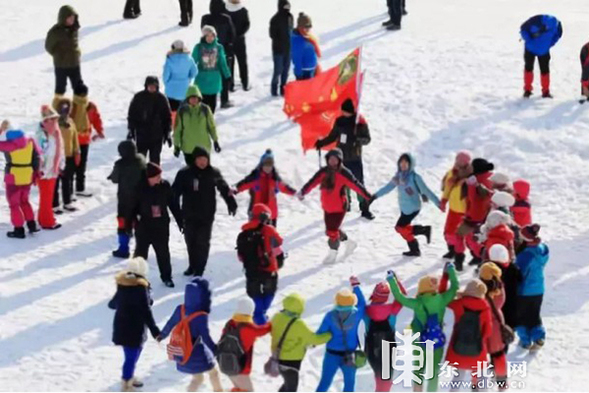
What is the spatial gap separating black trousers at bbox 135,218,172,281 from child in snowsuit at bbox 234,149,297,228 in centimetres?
109

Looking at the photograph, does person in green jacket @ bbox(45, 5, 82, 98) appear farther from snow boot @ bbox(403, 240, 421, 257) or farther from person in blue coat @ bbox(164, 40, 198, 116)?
snow boot @ bbox(403, 240, 421, 257)

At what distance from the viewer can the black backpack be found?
43.8 ft

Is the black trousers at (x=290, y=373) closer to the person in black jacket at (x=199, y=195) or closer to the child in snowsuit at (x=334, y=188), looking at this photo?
the person in black jacket at (x=199, y=195)

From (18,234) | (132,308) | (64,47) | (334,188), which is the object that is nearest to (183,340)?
(132,308)

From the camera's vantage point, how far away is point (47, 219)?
17.6 metres

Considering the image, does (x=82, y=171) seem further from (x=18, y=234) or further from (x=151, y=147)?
(x=18, y=234)

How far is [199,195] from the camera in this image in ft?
52.8

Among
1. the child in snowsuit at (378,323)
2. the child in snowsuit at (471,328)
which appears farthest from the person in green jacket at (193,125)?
the child in snowsuit at (471,328)

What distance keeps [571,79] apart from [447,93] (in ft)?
7.92

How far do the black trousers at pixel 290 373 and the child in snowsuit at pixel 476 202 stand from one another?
13.3 ft

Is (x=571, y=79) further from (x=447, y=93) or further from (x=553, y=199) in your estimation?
(x=553, y=199)

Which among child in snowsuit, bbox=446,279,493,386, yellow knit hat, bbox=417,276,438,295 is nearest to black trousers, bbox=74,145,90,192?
yellow knit hat, bbox=417,276,438,295

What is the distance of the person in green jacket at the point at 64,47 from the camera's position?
20.5 meters

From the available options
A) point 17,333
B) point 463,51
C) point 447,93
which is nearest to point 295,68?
point 447,93
